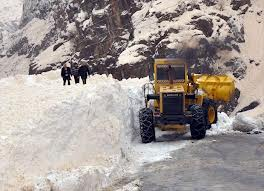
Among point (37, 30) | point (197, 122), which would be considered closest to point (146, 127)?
point (197, 122)

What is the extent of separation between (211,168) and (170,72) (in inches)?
253

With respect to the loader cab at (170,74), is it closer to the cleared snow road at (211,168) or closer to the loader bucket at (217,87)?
the loader bucket at (217,87)

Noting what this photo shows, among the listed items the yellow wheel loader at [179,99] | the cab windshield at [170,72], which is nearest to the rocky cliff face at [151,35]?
the yellow wheel loader at [179,99]

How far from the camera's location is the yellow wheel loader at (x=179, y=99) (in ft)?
58.1

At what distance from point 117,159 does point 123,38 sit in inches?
1619

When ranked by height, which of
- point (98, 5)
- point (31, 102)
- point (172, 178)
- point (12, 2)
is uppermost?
point (12, 2)

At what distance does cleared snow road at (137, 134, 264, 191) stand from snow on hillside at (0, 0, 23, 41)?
121405 mm

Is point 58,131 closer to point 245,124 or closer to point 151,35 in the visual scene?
point 245,124

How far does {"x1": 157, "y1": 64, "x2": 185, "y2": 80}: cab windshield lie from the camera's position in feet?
63.1

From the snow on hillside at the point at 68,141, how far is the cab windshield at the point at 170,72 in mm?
2122

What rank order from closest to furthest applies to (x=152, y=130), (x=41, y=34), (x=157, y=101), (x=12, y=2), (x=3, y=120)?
(x=3, y=120), (x=152, y=130), (x=157, y=101), (x=41, y=34), (x=12, y=2)

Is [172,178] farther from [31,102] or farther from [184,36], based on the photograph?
[184,36]

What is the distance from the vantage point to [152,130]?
17672mm

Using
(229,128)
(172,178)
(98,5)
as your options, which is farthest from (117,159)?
(98,5)
